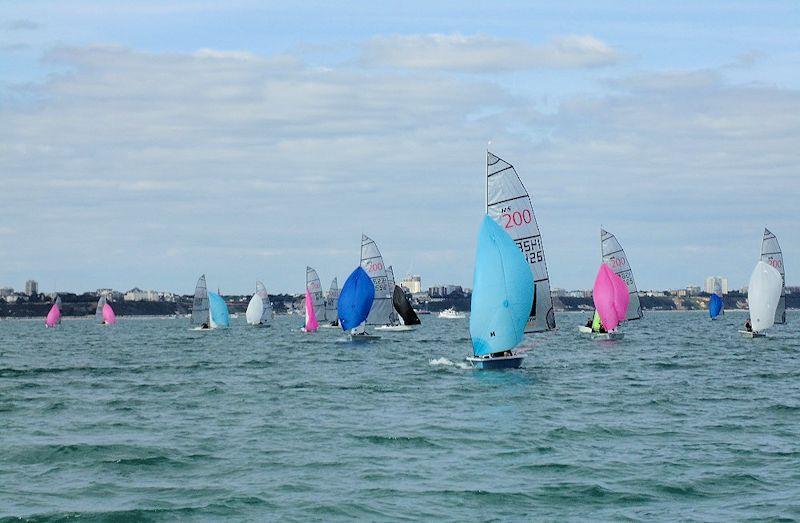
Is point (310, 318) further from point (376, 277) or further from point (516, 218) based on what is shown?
point (516, 218)

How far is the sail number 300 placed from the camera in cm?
4478

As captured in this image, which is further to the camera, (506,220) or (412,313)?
(412,313)

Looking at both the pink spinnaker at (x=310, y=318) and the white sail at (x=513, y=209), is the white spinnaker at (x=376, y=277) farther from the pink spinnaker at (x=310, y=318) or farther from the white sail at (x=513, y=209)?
the white sail at (x=513, y=209)

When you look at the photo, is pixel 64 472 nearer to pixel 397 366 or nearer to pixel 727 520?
pixel 727 520

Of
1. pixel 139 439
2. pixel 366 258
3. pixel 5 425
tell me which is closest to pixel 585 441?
pixel 139 439

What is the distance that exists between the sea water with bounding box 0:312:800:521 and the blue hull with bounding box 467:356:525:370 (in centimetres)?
42

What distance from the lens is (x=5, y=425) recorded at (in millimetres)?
32344

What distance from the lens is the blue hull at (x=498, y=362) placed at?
145ft

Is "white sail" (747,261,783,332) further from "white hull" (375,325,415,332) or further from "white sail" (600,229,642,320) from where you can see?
"white hull" (375,325,415,332)

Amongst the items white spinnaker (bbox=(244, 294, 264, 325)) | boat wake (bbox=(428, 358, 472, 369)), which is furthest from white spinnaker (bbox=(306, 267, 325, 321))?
boat wake (bbox=(428, 358, 472, 369))

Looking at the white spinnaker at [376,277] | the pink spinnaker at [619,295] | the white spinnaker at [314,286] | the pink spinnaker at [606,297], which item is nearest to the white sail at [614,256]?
the pink spinnaker at [619,295]

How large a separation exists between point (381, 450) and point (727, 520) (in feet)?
30.5

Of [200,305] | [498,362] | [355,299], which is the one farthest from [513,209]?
[200,305]

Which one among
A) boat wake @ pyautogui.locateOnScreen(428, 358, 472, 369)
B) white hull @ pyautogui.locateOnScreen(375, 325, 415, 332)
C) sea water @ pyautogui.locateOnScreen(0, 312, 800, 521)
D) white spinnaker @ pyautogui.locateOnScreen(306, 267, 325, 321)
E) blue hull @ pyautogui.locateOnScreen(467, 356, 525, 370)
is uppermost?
white spinnaker @ pyautogui.locateOnScreen(306, 267, 325, 321)
